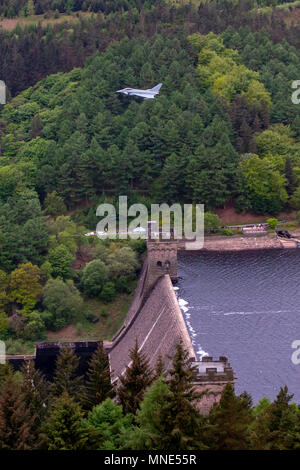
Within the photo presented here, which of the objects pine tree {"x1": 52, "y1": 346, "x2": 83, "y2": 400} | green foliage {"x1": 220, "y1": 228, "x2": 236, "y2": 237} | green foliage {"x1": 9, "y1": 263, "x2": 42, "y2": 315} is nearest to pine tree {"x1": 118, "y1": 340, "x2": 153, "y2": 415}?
Answer: pine tree {"x1": 52, "y1": 346, "x2": 83, "y2": 400}

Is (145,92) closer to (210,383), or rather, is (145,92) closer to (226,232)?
(226,232)

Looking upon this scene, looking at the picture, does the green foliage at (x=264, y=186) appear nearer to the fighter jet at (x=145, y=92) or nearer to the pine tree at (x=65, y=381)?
the fighter jet at (x=145, y=92)

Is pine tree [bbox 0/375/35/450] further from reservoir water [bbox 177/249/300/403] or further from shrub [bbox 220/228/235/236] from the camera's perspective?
shrub [bbox 220/228/235/236]

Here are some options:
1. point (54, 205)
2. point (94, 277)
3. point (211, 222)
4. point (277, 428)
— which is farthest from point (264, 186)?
A: point (277, 428)

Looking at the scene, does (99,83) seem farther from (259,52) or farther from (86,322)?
(86,322)

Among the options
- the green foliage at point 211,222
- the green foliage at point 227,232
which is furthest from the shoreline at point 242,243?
the green foliage at point 211,222

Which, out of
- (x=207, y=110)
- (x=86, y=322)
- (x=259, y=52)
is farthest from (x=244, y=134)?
(x=86, y=322)
